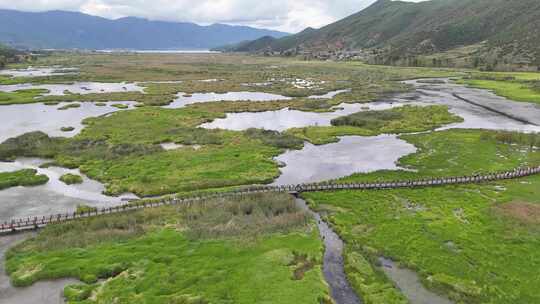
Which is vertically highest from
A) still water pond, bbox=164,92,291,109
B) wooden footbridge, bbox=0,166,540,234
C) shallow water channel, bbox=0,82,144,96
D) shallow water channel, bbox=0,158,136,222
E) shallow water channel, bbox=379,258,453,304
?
shallow water channel, bbox=0,82,144,96

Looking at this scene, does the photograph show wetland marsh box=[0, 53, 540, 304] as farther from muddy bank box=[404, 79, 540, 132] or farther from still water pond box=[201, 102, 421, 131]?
muddy bank box=[404, 79, 540, 132]

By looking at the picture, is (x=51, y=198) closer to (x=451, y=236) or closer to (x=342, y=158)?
(x=342, y=158)

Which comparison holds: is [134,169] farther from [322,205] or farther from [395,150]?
[395,150]

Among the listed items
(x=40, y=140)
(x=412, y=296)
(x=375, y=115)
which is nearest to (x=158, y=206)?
(x=412, y=296)

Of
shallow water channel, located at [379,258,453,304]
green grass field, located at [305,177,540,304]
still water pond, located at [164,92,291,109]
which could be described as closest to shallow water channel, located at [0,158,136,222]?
green grass field, located at [305,177,540,304]

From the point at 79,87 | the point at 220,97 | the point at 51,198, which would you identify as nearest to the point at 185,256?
the point at 51,198

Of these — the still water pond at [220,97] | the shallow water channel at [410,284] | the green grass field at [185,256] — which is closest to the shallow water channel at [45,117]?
the still water pond at [220,97]
